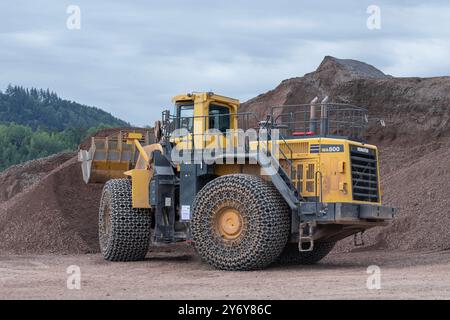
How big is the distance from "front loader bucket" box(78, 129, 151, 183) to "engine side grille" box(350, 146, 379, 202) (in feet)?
20.3

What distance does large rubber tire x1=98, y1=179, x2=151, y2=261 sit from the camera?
704 inches

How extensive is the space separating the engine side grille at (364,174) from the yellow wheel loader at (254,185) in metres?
0.02

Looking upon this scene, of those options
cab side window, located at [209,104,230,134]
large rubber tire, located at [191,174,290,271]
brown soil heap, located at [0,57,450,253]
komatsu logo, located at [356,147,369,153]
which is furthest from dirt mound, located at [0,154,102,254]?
komatsu logo, located at [356,147,369,153]

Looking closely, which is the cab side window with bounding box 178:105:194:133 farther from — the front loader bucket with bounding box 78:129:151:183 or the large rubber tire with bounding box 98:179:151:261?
the front loader bucket with bounding box 78:129:151:183

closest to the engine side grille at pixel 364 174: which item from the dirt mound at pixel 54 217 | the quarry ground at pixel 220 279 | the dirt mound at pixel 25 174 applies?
the quarry ground at pixel 220 279

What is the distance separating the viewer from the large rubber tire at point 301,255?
17328mm

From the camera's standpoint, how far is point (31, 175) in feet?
102

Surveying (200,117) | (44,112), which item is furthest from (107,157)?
(44,112)

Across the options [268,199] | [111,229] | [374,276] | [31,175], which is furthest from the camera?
A: [31,175]

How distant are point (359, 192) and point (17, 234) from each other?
10469 millimetres

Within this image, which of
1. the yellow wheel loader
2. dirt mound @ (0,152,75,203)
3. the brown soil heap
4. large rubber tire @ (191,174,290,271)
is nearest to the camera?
large rubber tire @ (191,174,290,271)

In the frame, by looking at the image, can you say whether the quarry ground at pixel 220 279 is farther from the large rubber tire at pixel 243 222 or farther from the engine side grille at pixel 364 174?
the engine side grille at pixel 364 174

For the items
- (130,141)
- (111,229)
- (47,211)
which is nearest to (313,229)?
(111,229)

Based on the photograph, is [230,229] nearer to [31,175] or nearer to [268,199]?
[268,199]
